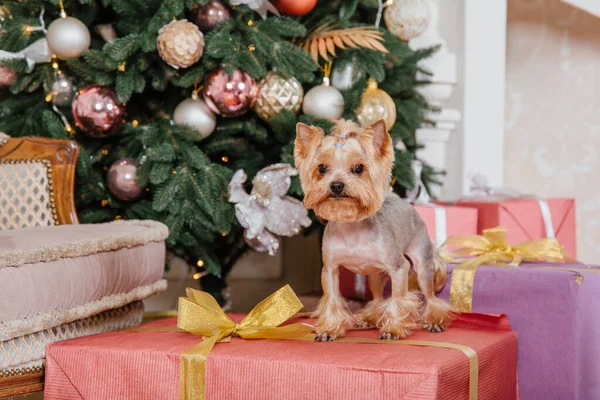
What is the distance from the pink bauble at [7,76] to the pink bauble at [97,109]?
225mm

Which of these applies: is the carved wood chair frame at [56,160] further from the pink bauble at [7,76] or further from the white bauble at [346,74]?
the white bauble at [346,74]

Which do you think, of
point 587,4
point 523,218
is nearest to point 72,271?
point 523,218

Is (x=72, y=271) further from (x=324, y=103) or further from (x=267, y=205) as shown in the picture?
(x=324, y=103)

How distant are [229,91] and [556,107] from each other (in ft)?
5.96

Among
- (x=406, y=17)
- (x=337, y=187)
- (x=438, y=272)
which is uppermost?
(x=406, y=17)

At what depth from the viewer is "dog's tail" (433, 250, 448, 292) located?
1.62 m

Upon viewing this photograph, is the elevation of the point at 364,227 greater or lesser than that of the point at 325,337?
greater

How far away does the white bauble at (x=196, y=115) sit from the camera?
6.91 feet

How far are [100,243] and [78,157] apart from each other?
564 millimetres

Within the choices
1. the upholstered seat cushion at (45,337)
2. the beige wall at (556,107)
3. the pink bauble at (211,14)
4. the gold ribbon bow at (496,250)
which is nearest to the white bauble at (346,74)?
the pink bauble at (211,14)

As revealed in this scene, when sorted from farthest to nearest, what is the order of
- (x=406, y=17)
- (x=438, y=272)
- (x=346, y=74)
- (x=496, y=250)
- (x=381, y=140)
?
(x=406, y=17) → (x=346, y=74) → (x=496, y=250) → (x=438, y=272) → (x=381, y=140)

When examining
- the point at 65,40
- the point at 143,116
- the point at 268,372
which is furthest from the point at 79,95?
the point at 268,372

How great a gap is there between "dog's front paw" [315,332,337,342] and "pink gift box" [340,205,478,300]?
16.1 inches

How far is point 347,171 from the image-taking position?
1305mm
